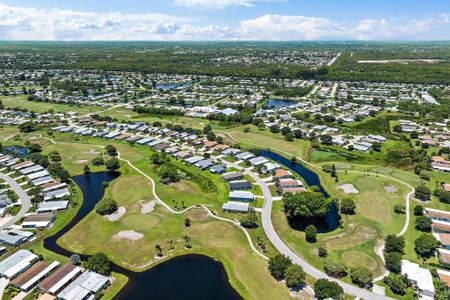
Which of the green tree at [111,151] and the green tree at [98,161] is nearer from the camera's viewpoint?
the green tree at [98,161]

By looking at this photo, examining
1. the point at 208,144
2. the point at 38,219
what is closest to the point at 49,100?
the point at 208,144

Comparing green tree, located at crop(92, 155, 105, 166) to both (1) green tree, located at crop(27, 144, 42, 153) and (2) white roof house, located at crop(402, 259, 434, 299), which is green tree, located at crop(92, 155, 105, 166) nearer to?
(1) green tree, located at crop(27, 144, 42, 153)

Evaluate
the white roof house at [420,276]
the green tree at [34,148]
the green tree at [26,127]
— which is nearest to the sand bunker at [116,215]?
the green tree at [34,148]

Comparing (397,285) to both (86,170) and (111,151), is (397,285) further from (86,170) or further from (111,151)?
(111,151)

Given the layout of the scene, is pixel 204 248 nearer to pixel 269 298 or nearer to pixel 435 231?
pixel 269 298

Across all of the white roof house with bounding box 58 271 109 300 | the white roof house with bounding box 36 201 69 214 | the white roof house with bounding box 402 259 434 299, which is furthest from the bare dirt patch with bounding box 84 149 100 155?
the white roof house with bounding box 402 259 434 299

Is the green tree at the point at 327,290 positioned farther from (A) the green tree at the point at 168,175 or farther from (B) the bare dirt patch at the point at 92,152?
(B) the bare dirt patch at the point at 92,152

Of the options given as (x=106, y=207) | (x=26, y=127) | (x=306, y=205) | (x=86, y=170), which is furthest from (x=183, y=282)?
(x=26, y=127)

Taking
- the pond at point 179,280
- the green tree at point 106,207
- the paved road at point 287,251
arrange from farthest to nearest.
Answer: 1. the green tree at point 106,207
2. the pond at point 179,280
3. the paved road at point 287,251
